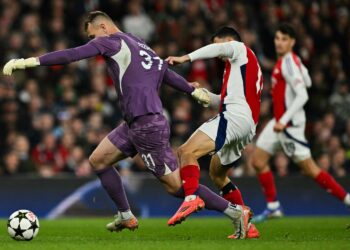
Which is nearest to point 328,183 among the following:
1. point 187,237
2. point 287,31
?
point 287,31

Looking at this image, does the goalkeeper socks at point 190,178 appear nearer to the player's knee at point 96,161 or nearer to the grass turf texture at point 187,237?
the grass turf texture at point 187,237

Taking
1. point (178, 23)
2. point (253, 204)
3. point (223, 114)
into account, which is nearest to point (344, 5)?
point (178, 23)

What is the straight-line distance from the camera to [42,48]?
1659 centimetres

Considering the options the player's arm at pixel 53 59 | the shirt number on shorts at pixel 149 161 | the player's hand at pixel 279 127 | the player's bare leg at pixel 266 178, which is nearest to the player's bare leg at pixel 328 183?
the player's bare leg at pixel 266 178

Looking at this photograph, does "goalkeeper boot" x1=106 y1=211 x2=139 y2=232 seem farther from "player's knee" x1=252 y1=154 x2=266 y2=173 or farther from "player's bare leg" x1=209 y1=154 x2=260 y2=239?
"player's knee" x1=252 y1=154 x2=266 y2=173

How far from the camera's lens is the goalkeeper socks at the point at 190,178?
9.33m

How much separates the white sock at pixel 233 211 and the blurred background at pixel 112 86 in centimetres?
564

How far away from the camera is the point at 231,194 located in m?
10.2

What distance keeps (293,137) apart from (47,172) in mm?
4398

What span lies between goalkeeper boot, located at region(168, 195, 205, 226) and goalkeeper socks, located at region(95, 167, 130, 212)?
1.03 metres

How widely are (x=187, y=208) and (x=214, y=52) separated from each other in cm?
159

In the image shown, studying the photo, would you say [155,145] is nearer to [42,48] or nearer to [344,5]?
[42,48]

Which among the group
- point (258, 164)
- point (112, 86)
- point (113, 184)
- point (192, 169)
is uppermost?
point (112, 86)

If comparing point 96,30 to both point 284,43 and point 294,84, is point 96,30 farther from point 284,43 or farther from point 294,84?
point 284,43
